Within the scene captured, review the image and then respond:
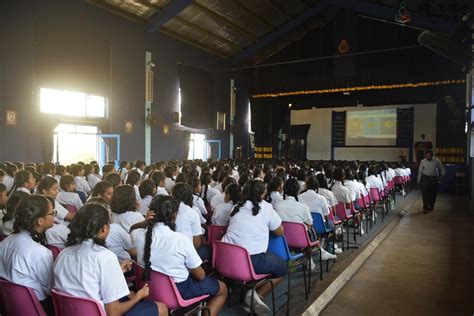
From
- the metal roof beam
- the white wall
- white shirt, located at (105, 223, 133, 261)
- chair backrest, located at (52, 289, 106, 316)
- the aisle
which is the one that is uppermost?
the metal roof beam

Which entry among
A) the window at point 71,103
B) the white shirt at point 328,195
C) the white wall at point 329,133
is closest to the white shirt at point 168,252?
the white shirt at point 328,195

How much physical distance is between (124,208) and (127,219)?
0.31 feet

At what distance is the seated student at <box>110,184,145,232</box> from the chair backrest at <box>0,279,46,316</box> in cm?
97

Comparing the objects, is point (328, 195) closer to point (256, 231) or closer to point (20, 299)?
point (256, 231)

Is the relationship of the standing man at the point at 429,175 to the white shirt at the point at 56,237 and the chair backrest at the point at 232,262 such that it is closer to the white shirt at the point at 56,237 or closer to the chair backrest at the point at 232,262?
the chair backrest at the point at 232,262

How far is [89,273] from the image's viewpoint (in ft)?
5.82

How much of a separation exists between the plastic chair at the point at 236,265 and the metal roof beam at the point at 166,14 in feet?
33.2

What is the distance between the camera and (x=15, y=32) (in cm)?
900

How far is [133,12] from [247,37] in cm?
533

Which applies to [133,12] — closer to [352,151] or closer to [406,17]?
[406,17]

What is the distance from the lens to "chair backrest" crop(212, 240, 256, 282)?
2729 millimetres

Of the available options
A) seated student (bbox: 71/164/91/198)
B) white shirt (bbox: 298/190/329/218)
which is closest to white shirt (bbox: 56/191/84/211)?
seated student (bbox: 71/164/91/198)

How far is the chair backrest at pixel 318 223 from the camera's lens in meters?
4.21

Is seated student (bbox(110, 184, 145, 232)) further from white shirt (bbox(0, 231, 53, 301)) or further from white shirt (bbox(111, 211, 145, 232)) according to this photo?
white shirt (bbox(0, 231, 53, 301))
